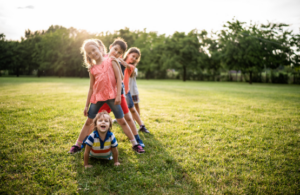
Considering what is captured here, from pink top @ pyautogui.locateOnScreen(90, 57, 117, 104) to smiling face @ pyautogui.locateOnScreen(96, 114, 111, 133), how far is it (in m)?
0.34

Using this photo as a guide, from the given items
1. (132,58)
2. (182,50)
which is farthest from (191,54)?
(132,58)

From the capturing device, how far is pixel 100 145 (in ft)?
8.48

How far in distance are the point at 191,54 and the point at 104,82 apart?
33.2 metres

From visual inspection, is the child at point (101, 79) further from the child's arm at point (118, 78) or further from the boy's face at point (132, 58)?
the boy's face at point (132, 58)

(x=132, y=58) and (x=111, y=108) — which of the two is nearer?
(x=111, y=108)

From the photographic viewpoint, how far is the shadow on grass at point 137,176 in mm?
2117

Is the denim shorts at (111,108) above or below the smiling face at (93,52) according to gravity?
below

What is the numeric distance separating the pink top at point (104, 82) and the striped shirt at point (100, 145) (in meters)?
0.59

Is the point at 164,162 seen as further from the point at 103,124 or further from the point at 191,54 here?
the point at 191,54

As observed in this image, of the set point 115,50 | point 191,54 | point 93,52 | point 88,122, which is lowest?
point 88,122

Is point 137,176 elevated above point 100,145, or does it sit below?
below

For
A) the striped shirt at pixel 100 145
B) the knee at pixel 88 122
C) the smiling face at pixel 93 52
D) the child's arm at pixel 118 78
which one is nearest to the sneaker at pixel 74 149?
the knee at pixel 88 122

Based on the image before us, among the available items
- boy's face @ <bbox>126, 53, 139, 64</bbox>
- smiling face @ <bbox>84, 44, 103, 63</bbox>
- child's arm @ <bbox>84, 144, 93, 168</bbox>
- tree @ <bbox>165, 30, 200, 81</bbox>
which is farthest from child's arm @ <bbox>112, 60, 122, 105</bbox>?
tree @ <bbox>165, 30, 200, 81</bbox>

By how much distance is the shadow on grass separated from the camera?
2117 mm
